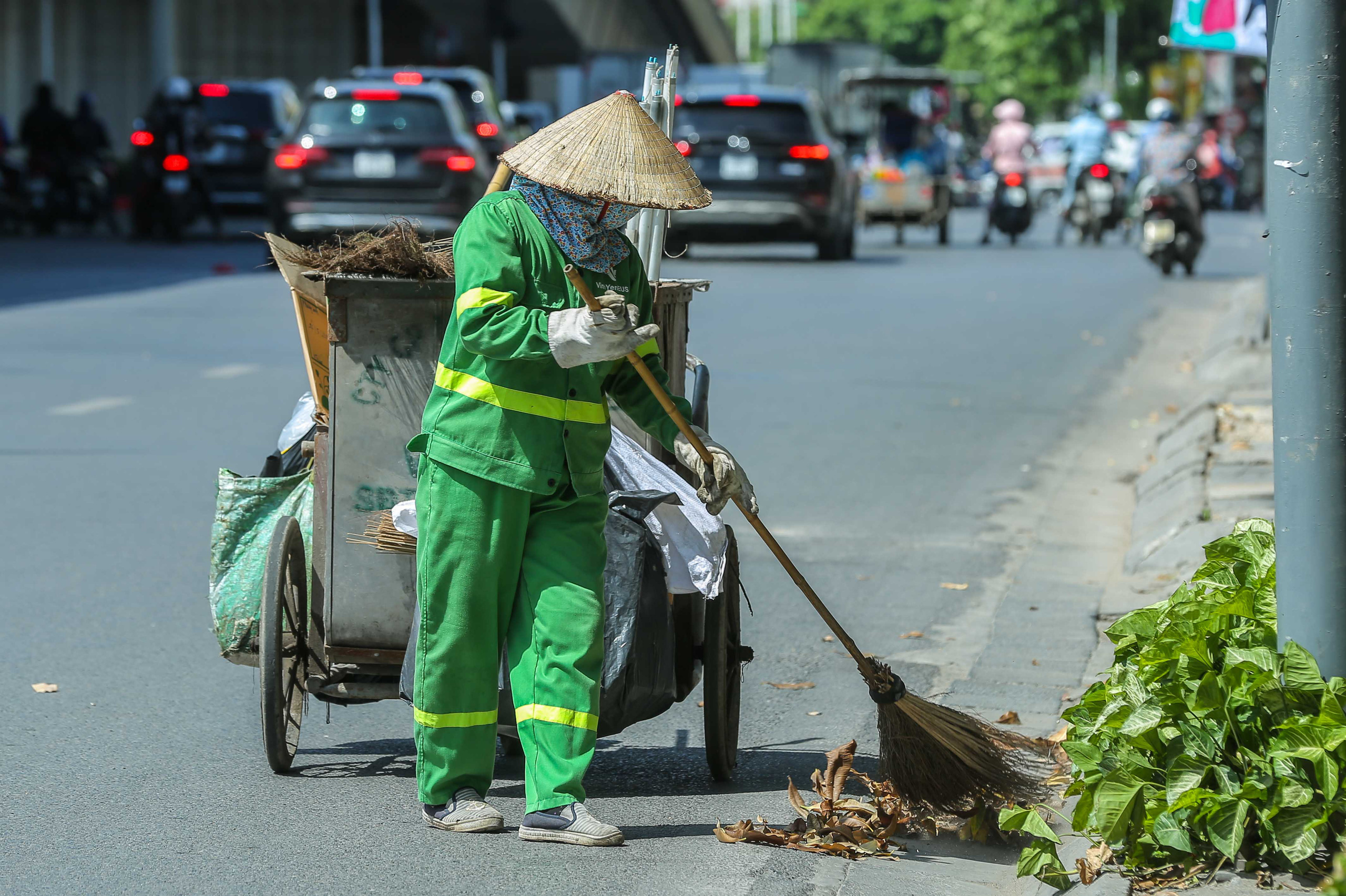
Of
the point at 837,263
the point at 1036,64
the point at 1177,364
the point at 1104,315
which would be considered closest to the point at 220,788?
the point at 1177,364

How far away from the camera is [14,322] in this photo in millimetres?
14031

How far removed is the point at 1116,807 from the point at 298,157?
16.0 m

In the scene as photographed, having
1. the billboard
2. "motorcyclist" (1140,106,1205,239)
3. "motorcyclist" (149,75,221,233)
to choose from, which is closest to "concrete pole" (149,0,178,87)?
"motorcyclist" (149,75,221,233)

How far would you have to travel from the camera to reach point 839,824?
13.7ft

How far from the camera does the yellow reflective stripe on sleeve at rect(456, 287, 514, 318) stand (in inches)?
152

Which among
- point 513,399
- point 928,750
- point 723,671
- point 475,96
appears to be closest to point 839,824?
point 928,750

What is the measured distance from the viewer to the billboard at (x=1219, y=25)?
10.3 meters

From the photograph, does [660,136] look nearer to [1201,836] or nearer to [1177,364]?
[1201,836]

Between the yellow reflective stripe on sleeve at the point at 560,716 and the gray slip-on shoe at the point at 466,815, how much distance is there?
25 centimetres

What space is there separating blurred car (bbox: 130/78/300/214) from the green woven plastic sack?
18.1 metres

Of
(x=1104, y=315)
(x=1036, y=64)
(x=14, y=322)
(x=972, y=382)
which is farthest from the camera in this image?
(x=1036, y=64)

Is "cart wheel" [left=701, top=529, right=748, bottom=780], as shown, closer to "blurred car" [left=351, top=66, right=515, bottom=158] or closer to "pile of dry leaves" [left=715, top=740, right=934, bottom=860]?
"pile of dry leaves" [left=715, top=740, right=934, bottom=860]

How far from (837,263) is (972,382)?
31.9 ft

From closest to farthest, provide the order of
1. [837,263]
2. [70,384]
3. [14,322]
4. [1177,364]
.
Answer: [70,384]
[1177,364]
[14,322]
[837,263]
